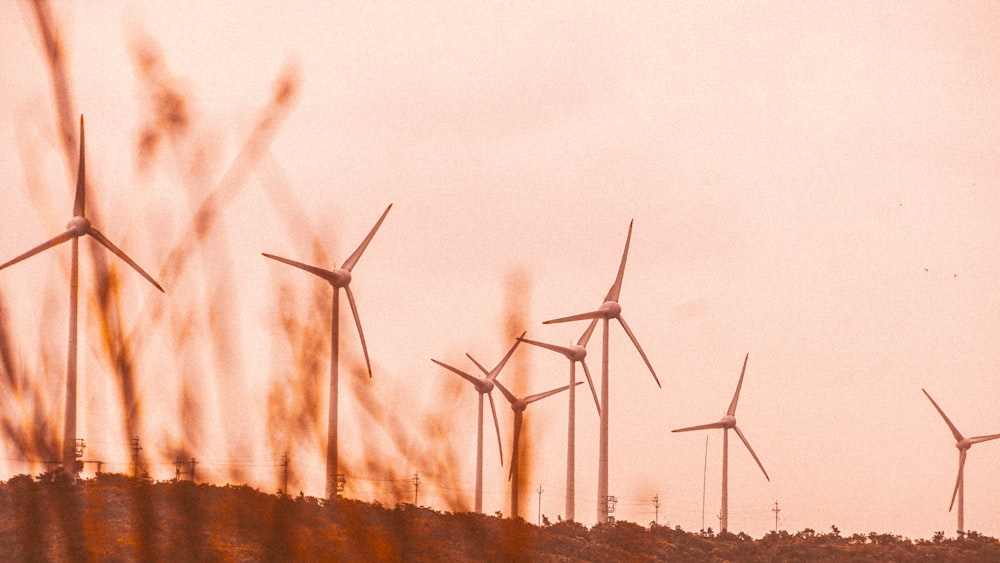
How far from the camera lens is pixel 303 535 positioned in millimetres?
29328

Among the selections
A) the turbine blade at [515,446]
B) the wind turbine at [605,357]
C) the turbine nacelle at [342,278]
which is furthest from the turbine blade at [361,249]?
the turbine blade at [515,446]

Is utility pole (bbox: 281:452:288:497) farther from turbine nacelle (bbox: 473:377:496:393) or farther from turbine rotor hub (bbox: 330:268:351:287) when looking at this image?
turbine nacelle (bbox: 473:377:496:393)

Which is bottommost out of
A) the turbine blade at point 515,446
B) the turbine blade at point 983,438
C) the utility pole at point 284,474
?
the utility pole at point 284,474

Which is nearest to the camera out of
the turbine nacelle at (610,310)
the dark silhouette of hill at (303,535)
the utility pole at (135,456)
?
the utility pole at (135,456)

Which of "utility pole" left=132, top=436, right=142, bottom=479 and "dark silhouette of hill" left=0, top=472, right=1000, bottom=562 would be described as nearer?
"utility pole" left=132, top=436, right=142, bottom=479

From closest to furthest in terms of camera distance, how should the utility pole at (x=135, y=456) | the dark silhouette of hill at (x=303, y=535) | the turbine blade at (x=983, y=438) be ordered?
1. the utility pole at (x=135, y=456)
2. the dark silhouette of hill at (x=303, y=535)
3. the turbine blade at (x=983, y=438)

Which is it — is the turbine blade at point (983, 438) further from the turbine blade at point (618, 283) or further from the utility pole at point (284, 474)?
the utility pole at point (284, 474)

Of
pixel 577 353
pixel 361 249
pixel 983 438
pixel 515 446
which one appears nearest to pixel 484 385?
pixel 577 353

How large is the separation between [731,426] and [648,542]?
59996 mm

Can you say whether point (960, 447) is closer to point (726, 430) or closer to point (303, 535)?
point (726, 430)

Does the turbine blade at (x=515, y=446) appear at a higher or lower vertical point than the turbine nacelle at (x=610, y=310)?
lower

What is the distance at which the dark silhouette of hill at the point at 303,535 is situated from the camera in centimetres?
1504

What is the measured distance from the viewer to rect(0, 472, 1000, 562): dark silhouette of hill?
15.0 meters

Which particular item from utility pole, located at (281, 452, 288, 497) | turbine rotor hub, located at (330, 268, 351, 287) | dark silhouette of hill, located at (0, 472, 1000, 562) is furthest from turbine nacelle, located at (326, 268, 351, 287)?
utility pole, located at (281, 452, 288, 497)
